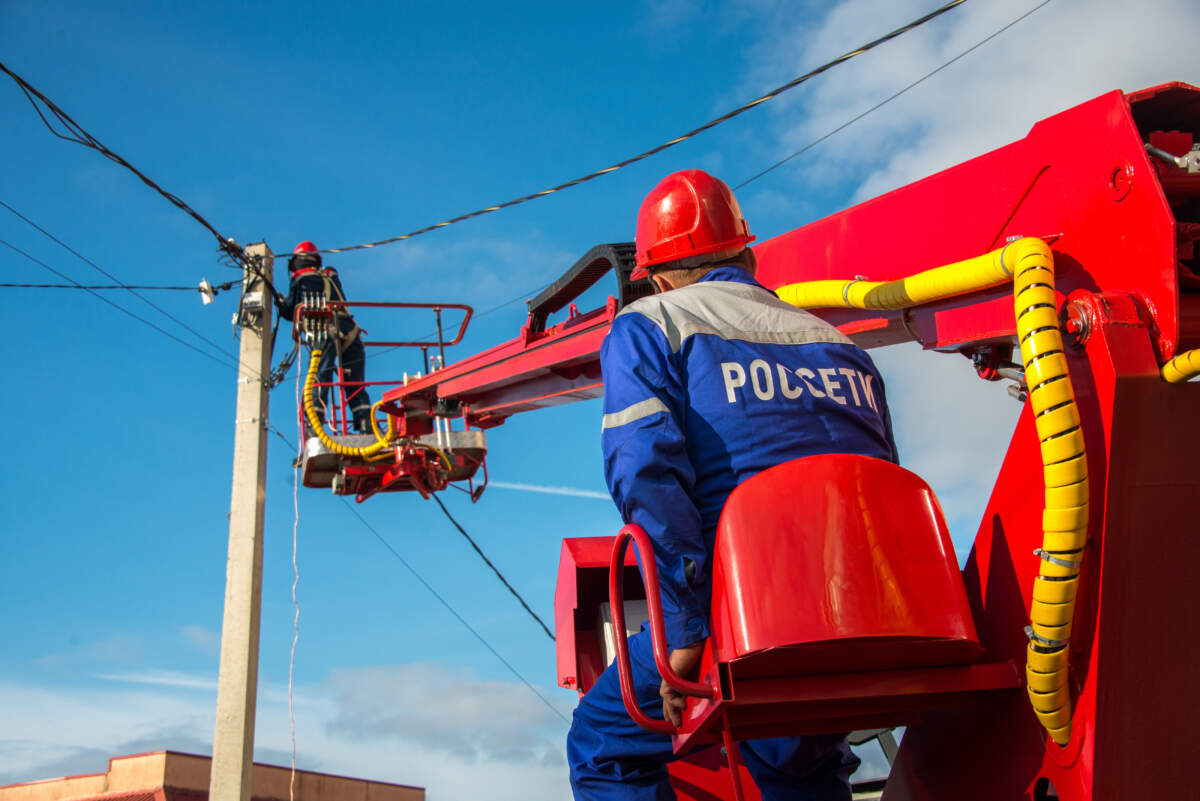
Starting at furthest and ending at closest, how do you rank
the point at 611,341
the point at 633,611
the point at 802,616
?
→ the point at 633,611 < the point at 611,341 < the point at 802,616

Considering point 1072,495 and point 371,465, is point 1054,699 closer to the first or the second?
point 1072,495

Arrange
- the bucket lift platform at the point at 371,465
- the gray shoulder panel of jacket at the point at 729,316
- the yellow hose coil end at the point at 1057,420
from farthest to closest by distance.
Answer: the bucket lift platform at the point at 371,465, the gray shoulder panel of jacket at the point at 729,316, the yellow hose coil end at the point at 1057,420

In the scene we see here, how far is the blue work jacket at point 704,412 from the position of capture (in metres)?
2.70

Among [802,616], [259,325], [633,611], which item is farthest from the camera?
[259,325]

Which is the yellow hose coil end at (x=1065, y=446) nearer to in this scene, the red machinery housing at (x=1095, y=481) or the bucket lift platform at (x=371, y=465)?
the red machinery housing at (x=1095, y=481)

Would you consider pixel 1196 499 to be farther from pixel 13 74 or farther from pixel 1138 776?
pixel 13 74

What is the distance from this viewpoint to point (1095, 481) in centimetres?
263

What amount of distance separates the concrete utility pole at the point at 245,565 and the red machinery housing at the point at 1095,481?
884 centimetres

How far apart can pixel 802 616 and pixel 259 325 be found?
38.0 feet

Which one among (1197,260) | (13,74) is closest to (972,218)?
(1197,260)

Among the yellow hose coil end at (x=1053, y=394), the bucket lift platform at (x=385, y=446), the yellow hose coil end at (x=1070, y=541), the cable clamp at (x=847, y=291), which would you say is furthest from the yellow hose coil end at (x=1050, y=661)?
the bucket lift platform at (x=385, y=446)

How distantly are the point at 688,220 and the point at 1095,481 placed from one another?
1.44 meters

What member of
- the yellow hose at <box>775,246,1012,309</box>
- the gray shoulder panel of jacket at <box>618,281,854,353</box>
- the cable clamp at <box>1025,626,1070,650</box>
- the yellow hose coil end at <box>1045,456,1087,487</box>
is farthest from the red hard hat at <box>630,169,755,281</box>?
the cable clamp at <box>1025,626,1070,650</box>

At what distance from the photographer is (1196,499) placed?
2635 millimetres
